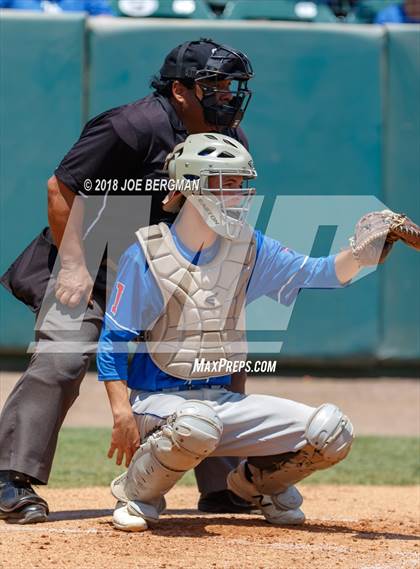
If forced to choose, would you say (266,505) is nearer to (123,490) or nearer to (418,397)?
(123,490)

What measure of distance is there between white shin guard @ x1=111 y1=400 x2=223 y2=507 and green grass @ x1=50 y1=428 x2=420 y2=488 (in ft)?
4.70

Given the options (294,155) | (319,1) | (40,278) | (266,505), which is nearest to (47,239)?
(40,278)

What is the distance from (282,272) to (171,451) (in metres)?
0.77

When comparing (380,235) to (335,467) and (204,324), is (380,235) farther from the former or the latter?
(335,467)

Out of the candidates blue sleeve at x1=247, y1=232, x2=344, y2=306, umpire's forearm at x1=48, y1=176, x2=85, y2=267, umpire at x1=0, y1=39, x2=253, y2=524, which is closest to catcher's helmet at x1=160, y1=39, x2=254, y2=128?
umpire at x1=0, y1=39, x2=253, y2=524

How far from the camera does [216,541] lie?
12.9 feet

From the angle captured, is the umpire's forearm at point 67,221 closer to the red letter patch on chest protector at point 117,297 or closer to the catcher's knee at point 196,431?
the red letter patch on chest protector at point 117,297

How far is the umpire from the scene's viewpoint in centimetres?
429

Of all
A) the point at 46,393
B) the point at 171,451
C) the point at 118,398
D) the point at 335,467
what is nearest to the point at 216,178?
the point at 118,398

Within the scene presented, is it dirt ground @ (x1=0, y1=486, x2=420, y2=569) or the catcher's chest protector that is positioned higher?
the catcher's chest protector

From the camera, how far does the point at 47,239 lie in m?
4.62

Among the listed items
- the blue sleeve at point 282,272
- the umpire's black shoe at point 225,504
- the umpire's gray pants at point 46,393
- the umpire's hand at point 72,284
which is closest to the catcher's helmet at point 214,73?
the blue sleeve at point 282,272

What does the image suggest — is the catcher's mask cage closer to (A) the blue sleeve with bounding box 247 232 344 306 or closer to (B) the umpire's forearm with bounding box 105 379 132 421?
(A) the blue sleeve with bounding box 247 232 344 306

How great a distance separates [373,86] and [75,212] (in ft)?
13.3
